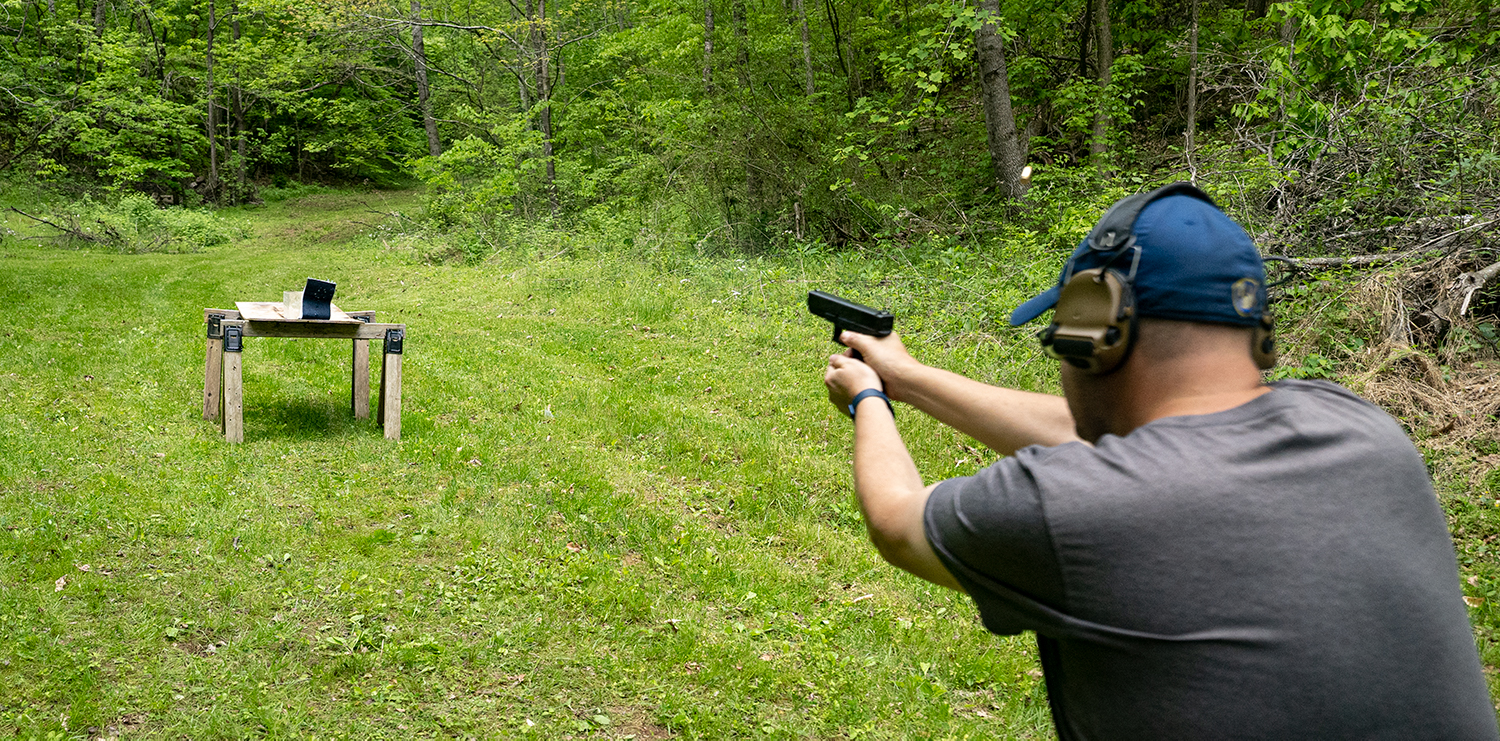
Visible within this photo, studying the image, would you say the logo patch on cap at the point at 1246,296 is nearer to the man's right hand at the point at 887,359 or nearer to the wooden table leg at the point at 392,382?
the man's right hand at the point at 887,359

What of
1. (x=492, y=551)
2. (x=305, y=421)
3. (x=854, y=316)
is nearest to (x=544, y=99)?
(x=305, y=421)

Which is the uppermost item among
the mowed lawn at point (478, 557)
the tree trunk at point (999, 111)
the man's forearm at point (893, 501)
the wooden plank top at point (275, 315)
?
the tree trunk at point (999, 111)

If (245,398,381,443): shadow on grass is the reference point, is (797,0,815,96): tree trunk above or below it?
above

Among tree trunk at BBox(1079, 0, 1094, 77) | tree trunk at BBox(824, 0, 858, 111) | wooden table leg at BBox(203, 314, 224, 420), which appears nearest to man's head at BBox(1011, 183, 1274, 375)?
→ wooden table leg at BBox(203, 314, 224, 420)

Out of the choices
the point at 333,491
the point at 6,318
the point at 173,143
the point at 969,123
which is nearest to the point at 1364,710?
the point at 333,491

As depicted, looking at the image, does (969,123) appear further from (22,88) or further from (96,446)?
(22,88)

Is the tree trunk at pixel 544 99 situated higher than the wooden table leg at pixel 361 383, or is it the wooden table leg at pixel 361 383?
the tree trunk at pixel 544 99

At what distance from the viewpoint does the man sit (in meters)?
1.32

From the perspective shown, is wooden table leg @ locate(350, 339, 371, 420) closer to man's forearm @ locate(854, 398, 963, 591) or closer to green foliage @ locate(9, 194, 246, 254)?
man's forearm @ locate(854, 398, 963, 591)

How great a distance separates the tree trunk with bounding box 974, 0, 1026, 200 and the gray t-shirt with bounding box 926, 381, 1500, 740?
11226 mm

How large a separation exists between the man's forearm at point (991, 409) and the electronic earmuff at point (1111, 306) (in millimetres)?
574

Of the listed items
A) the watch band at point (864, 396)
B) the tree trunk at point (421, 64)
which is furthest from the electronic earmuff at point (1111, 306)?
the tree trunk at point (421, 64)

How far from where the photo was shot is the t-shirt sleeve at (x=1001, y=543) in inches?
55.9

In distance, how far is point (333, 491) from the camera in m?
5.85
